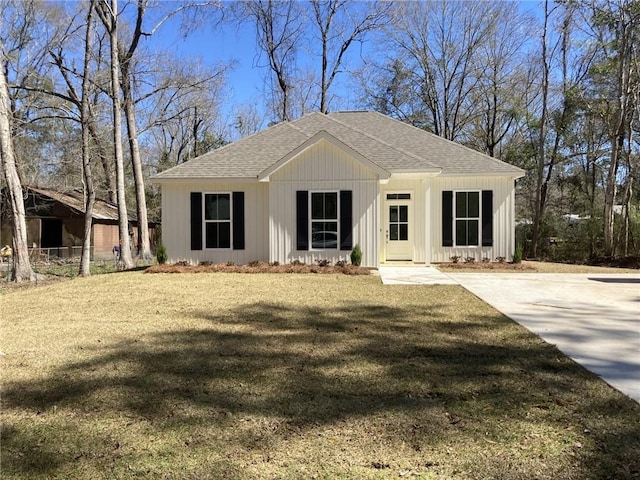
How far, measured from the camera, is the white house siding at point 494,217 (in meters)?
14.0

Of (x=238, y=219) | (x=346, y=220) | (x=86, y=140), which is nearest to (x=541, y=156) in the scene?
(x=346, y=220)

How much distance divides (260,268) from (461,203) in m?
6.95

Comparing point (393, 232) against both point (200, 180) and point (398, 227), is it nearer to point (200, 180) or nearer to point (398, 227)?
point (398, 227)

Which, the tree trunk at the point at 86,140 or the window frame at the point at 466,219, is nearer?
the window frame at the point at 466,219

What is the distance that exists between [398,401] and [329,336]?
6.96 ft

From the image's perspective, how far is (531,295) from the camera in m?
8.62

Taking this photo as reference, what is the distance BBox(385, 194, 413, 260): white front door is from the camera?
1426 centimetres

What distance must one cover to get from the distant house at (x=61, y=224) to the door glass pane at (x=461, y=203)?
822 inches

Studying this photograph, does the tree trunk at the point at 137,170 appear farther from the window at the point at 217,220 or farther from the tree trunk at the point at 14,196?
the window at the point at 217,220

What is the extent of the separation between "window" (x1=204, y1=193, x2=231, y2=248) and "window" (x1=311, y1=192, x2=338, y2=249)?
2892 millimetres

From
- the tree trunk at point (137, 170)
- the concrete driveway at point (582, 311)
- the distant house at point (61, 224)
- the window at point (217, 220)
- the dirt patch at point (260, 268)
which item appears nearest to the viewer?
the concrete driveway at point (582, 311)

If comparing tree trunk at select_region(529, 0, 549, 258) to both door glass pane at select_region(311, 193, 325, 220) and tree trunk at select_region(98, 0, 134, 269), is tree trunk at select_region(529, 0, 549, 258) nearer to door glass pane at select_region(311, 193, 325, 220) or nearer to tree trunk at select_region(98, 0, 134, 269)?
door glass pane at select_region(311, 193, 325, 220)

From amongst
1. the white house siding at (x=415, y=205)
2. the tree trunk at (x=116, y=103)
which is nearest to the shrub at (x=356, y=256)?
the white house siding at (x=415, y=205)

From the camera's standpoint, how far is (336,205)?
12.8 metres
